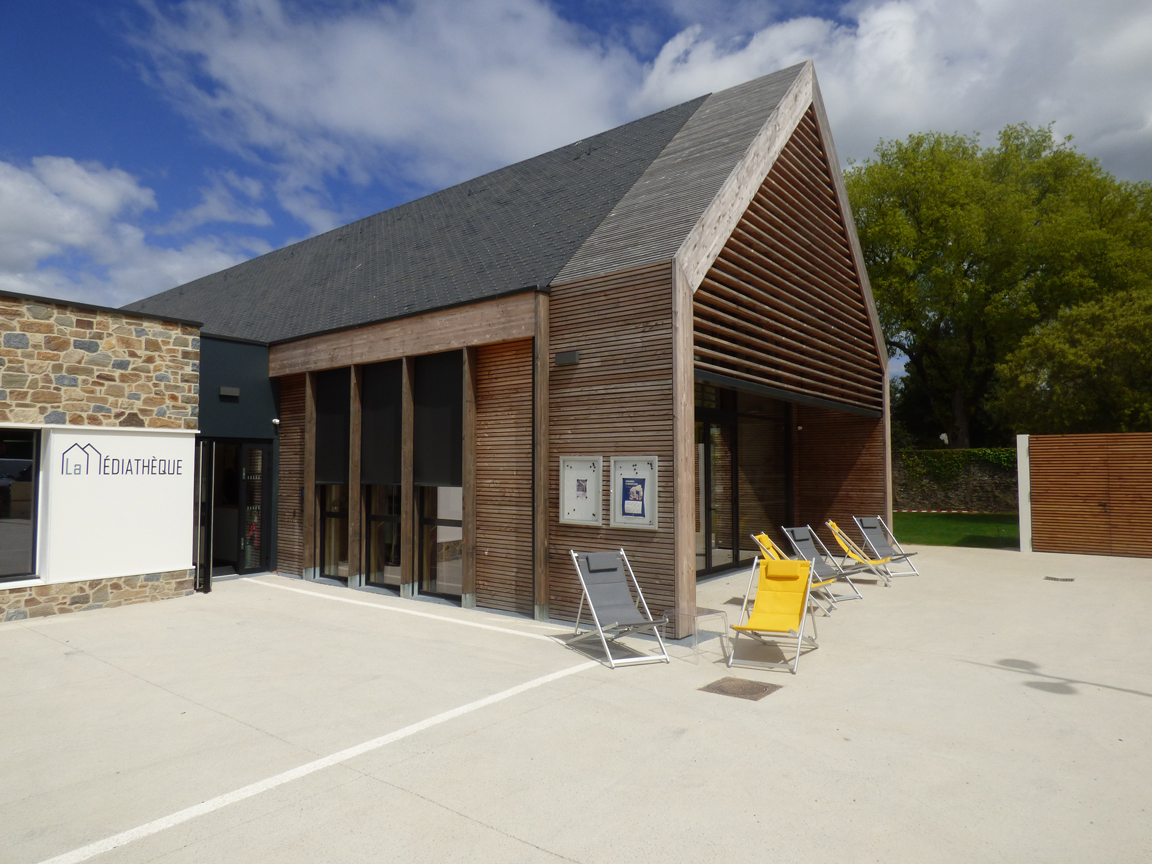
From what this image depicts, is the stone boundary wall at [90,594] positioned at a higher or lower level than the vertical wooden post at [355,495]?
lower

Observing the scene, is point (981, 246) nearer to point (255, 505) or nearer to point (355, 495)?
point (355, 495)

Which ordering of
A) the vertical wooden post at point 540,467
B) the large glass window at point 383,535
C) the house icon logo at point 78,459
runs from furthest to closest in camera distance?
1. the large glass window at point 383,535
2. the house icon logo at point 78,459
3. the vertical wooden post at point 540,467

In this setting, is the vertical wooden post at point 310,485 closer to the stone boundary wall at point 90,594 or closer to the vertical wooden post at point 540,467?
the stone boundary wall at point 90,594

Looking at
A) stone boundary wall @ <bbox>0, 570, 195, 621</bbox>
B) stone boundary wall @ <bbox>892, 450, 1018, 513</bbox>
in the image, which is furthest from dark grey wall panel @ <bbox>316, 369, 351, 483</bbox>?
stone boundary wall @ <bbox>892, 450, 1018, 513</bbox>

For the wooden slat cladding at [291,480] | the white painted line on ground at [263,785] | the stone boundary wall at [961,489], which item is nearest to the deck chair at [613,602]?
the white painted line on ground at [263,785]

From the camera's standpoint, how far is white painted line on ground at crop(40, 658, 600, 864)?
3.38m

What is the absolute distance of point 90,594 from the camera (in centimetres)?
934

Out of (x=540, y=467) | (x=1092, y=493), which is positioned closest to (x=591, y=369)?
(x=540, y=467)

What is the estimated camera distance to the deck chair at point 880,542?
38.5 feet

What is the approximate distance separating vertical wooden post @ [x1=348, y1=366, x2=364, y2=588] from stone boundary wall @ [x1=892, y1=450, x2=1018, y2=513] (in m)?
18.8

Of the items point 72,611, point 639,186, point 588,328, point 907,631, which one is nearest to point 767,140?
point 639,186

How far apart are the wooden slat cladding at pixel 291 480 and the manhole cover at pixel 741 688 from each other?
28.3ft

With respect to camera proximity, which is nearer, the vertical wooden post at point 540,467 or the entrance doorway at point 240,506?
the vertical wooden post at point 540,467

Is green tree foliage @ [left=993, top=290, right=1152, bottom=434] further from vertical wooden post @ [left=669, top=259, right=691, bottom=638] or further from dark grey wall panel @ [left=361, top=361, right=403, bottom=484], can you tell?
dark grey wall panel @ [left=361, top=361, right=403, bottom=484]
